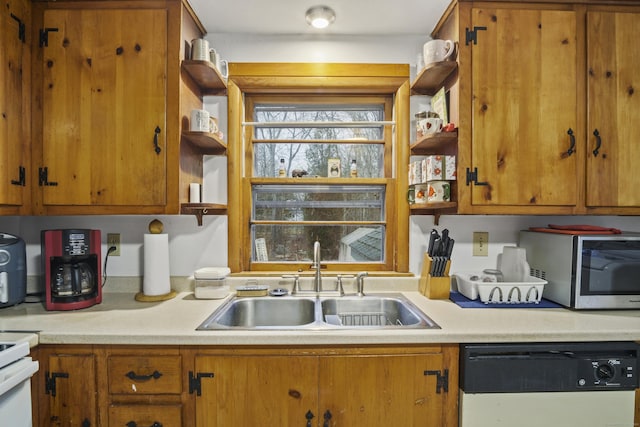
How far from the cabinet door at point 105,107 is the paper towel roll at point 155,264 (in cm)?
26

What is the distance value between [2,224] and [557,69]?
2987 millimetres

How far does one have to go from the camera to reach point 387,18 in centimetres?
180

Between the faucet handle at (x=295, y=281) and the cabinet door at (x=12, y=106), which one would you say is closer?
the cabinet door at (x=12, y=106)

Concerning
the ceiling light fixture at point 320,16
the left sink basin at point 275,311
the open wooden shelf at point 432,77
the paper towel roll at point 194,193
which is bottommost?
the left sink basin at point 275,311

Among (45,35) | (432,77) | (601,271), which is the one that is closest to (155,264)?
(45,35)

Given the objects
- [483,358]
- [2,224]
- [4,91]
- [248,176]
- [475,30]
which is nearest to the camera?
[483,358]

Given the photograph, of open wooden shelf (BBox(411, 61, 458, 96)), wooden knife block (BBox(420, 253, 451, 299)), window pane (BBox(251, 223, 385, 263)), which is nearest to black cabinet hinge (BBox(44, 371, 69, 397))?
window pane (BBox(251, 223, 385, 263))

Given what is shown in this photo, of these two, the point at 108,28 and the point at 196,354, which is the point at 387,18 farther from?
the point at 196,354

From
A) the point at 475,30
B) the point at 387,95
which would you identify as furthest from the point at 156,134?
the point at 475,30

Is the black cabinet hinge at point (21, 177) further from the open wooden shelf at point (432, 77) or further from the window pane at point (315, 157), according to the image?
A: the open wooden shelf at point (432, 77)

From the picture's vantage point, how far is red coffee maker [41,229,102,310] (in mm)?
1531

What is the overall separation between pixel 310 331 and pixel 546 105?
4.84ft

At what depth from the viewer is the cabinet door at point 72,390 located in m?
1.29

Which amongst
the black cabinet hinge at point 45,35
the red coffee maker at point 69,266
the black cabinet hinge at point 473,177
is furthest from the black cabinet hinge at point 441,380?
the black cabinet hinge at point 45,35
